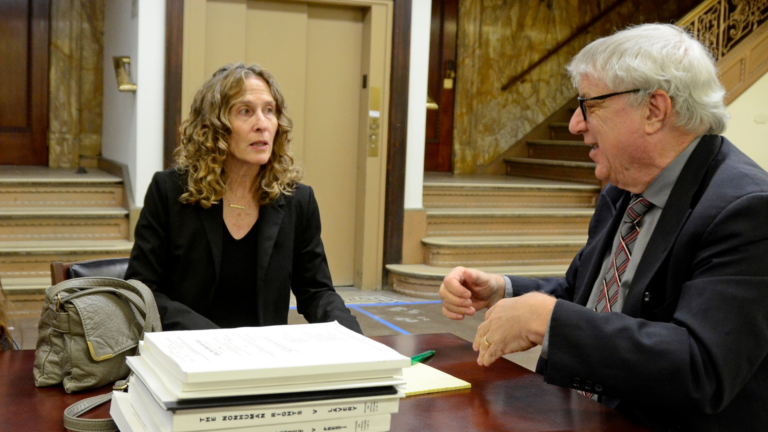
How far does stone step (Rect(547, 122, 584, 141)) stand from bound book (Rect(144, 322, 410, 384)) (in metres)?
7.63

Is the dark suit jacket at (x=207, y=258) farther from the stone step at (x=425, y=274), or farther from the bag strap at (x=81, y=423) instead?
the stone step at (x=425, y=274)

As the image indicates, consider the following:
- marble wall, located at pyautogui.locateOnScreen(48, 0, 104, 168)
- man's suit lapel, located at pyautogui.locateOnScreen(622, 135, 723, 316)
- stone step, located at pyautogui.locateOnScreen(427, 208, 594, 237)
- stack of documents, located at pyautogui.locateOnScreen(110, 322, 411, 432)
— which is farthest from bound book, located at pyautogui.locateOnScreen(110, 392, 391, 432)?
marble wall, located at pyautogui.locateOnScreen(48, 0, 104, 168)

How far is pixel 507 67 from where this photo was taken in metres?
8.54

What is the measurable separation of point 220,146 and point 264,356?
4.49ft

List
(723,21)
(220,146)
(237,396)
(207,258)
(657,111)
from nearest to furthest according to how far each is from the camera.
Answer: (237,396) → (657,111) → (207,258) → (220,146) → (723,21)

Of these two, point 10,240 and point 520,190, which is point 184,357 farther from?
point 520,190

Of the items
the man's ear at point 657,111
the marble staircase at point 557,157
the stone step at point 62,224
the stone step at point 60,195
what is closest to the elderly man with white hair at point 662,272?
the man's ear at point 657,111

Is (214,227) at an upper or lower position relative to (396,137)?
lower

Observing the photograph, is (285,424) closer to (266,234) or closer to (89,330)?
(89,330)

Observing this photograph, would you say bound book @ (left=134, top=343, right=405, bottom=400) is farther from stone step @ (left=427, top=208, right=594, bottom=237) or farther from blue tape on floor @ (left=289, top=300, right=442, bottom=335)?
stone step @ (left=427, top=208, right=594, bottom=237)

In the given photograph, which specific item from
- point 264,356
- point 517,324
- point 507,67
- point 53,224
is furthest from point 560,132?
point 264,356

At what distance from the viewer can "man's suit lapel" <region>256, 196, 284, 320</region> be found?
2.22 metres

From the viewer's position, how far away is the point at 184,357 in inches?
40.1

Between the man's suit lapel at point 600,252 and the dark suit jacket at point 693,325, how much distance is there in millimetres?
263
